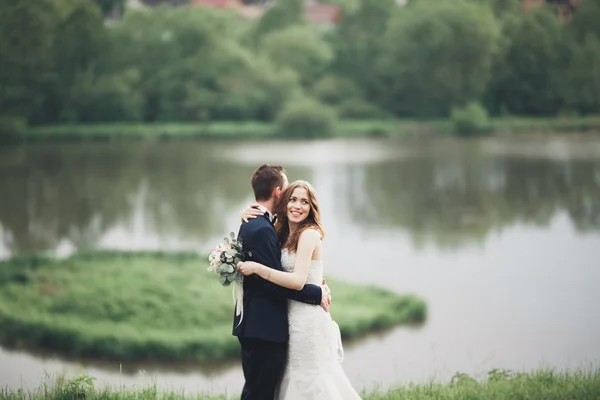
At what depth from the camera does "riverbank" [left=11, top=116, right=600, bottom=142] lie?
28.6 metres

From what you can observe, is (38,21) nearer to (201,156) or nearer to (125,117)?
(125,117)

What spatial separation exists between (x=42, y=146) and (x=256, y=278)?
80.7 ft

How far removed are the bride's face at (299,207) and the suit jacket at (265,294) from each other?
10 centimetres

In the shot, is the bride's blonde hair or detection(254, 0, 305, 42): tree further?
detection(254, 0, 305, 42): tree

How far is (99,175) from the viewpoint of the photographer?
29.2 meters

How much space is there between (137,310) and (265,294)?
8.75m

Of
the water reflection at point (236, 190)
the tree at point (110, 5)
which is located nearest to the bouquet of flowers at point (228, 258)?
the water reflection at point (236, 190)

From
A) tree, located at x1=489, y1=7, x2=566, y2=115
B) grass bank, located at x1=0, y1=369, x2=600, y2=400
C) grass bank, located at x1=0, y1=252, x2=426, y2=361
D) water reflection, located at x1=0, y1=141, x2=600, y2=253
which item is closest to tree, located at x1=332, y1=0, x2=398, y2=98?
water reflection, located at x1=0, y1=141, x2=600, y2=253

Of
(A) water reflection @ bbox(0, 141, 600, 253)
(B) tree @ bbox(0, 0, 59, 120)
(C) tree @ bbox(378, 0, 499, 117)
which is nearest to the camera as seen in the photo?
(A) water reflection @ bbox(0, 141, 600, 253)

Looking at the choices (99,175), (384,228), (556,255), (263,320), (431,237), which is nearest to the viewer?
(263,320)

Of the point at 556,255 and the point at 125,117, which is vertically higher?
the point at 125,117

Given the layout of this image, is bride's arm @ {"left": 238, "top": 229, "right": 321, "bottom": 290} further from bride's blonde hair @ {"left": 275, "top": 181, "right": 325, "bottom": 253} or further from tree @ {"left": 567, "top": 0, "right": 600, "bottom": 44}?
tree @ {"left": 567, "top": 0, "right": 600, "bottom": 44}

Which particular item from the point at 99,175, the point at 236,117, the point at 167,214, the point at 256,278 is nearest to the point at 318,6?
the point at 236,117

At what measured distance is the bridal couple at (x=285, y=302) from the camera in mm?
3529
